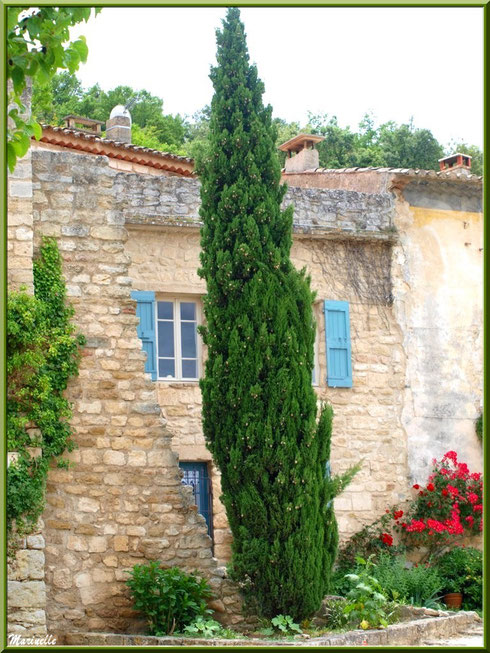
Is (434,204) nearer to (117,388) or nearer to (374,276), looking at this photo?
(374,276)

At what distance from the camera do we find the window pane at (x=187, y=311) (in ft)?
45.6

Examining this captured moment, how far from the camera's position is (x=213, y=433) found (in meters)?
10.6

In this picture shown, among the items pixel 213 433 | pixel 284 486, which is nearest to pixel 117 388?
pixel 213 433

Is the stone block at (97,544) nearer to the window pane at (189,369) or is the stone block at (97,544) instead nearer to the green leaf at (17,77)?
the window pane at (189,369)

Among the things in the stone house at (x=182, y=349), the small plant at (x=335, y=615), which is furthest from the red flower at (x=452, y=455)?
the small plant at (x=335, y=615)

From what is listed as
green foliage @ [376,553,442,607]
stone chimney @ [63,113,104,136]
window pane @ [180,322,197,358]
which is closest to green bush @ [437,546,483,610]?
green foliage @ [376,553,442,607]

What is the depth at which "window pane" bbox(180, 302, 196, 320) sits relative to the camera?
45.6 ft

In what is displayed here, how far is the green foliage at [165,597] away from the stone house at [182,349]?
221mm

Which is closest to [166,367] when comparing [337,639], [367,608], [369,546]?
[369,546]

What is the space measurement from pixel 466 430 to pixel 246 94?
5.96 metres

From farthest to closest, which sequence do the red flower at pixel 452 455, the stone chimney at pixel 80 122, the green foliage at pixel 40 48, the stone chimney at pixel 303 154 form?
the stone chimney at pixel 80 122 → the stone chimney at pixel 303 154 → the red flower at pixel 452 455 → the green foliage at pixel 40 48

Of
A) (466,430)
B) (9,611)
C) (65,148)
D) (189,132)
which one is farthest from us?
(189,132)

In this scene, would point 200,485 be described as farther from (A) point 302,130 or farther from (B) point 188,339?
(A) point 302,130

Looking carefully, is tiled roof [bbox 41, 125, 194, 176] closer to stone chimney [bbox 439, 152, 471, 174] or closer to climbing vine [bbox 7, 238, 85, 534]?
stone chimney [bbox 439, 152, 471, 174]
